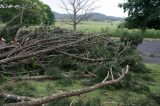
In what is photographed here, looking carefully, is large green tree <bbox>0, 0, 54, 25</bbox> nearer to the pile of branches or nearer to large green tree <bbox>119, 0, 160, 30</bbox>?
the pile of branches

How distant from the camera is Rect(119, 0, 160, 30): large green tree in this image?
4207 centimetres

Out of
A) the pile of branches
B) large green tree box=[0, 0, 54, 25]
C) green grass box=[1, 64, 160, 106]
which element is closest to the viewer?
green grass box=[1, 64, 160, 106]

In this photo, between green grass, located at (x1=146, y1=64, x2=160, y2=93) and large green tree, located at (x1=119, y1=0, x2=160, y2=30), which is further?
large green tree, located at (x1=119, y1=0, x2=160, y2=30)

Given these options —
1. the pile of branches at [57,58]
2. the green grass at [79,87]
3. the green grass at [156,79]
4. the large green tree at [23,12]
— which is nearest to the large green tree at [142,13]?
the large green tree at [23,12]

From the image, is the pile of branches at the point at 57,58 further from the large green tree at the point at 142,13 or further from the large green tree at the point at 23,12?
the large green tree at the point at 142,13

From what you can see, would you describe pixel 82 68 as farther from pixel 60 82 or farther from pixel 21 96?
pixel 21 96

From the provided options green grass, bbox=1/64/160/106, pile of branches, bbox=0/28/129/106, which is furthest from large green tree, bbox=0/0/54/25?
green grass, bbox=1/64/160/106

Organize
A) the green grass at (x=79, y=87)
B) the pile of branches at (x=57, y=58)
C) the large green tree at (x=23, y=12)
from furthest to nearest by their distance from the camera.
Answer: the large green tree at (x=23, y=12)
the pile of branches at (x=57, y=58)
the green grass at (x=79, y=87)

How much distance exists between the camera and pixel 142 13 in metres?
43.7

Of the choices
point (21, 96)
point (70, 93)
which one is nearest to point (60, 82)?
point (21, 96)

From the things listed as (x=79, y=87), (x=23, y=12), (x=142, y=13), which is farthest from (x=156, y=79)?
(x=142, y=13)

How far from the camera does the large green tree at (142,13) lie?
138 ft

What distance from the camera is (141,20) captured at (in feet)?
144

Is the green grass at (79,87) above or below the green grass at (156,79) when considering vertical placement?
above
